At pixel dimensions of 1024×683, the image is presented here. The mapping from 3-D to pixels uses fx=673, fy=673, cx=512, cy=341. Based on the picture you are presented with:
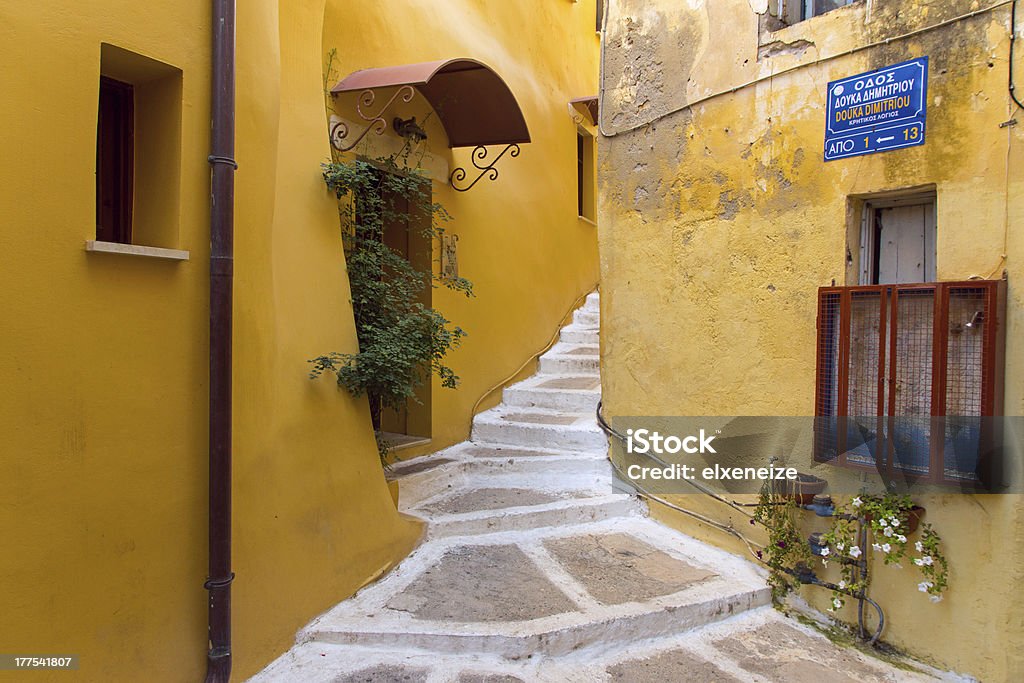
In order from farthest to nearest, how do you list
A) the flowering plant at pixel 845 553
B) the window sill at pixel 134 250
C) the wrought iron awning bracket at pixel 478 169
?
the wrought iron awning bracket at pixel 478 169 → the flowering plant at pixel 845 553 → the window sill at pixel 134 250

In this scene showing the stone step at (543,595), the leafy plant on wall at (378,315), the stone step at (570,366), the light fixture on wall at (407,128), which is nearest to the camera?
the stone step at (543,595)

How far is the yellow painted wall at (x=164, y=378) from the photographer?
2.30m

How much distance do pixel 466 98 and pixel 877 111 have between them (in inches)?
125

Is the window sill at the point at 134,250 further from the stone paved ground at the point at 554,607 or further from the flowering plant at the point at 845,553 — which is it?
the flowering plant at the point at 845,553

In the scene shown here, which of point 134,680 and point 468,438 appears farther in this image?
point 468,438

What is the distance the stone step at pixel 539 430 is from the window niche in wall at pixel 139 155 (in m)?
3.62

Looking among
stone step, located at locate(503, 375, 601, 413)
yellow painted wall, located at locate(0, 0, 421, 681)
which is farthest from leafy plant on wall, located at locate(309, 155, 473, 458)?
stone step, located at locate(503, 375, 601, 413)

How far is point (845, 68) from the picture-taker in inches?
138

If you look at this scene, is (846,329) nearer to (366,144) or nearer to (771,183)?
(771,183)

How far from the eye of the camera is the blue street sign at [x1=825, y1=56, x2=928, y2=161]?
325 centimetres

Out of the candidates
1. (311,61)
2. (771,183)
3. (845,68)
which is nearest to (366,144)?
(311,61)

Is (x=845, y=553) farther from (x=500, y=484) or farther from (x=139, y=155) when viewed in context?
(x=139, y=155)

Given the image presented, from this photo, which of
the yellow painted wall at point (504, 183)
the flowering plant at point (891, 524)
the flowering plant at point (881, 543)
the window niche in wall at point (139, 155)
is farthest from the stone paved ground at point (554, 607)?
the window niche in wall at point (139, 155)

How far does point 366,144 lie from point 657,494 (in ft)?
11.0
